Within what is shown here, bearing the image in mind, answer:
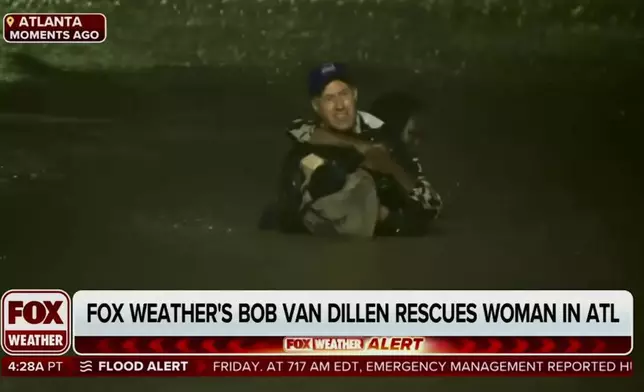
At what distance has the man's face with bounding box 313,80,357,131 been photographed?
0.92 meters

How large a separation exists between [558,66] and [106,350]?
68cm

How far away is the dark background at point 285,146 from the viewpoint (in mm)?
913

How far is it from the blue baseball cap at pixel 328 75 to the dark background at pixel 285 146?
1 cm

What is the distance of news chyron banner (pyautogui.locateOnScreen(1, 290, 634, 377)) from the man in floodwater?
0.09 meters

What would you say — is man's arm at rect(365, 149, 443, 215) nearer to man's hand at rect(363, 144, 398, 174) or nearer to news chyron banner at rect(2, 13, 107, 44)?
man's hand at rect(363, 144, 398, 174)

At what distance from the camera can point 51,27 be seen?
913 millimetres

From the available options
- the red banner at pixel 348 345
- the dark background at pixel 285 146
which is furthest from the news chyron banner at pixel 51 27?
the red banner at pixel 348 345

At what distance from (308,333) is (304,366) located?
0.14 feet

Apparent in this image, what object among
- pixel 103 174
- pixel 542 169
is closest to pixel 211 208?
pixel 103 174

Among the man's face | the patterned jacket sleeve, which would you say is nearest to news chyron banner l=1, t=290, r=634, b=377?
the patterned jacket sleeve

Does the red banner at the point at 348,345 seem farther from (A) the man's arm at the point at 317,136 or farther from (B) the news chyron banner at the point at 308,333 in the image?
(A) the man's arm at the point at 317,136

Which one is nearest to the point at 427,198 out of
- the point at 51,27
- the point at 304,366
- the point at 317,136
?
the point at 317,136

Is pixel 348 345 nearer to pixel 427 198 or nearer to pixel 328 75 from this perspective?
pixel 427 198

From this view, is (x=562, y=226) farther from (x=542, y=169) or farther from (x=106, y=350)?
(x=106, y=350)
